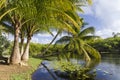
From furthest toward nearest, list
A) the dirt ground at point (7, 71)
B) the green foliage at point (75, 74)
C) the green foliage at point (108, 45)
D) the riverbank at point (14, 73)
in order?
the green foliage at point (108, 45), the green foliage at point (75, 74), the riverbank at point (14, 73), the dirt ground at point (7, 71)

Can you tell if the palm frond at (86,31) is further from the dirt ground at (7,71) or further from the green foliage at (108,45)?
the green foliage at (108,45)

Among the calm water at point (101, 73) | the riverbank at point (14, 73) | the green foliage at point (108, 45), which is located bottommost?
the calm water at point (101, 73)

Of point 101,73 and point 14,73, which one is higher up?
point 14,73

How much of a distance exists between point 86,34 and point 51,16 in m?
20.2

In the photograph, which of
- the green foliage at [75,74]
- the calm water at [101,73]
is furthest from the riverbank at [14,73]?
the green foliage at [75,74]

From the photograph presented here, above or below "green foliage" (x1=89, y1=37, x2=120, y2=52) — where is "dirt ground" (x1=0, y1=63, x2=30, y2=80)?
below

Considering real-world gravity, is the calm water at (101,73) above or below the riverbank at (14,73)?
below

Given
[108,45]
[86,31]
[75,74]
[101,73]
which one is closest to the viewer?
[75,74]

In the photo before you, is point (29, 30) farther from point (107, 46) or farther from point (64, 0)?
point (107, 46)

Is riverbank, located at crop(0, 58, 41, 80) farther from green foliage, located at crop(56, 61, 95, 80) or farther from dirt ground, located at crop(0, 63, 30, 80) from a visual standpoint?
green foliage, located at crop(56, 61, 95, 80)

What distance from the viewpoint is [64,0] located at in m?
16.0

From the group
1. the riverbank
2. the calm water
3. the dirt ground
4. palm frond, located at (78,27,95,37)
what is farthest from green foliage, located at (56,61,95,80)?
palm frond, located at (78,27,95,37)

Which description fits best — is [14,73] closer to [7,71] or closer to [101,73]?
[7,71]

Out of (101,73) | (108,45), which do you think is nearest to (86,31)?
(101,73)
